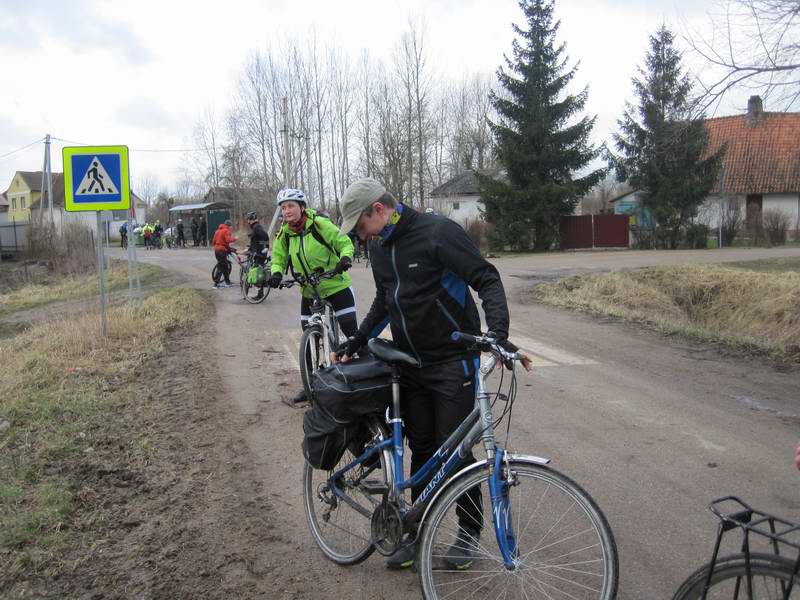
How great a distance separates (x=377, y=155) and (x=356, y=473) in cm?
4401

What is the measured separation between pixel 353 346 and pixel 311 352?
2954 mm

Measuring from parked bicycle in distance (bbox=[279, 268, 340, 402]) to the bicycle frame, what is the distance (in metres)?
3.04

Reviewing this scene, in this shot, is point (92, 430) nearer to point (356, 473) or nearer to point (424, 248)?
point (356, 473)

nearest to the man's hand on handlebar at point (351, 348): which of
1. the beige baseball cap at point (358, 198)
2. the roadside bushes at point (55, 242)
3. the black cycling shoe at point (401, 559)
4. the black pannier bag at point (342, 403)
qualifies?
the black pannier bag at point (342, 403)

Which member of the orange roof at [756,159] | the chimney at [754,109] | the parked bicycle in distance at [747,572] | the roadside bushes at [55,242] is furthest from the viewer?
the orange roof at [756,159]

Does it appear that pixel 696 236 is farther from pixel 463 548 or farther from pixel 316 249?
pixel 463 548

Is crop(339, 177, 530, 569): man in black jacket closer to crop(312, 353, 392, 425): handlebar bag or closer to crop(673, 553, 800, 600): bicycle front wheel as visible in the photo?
crop(312, 353, 392, 425): handlebar bag

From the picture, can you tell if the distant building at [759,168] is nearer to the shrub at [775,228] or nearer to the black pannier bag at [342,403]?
the shrub at [775,228]

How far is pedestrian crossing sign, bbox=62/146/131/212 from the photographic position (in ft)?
34.0

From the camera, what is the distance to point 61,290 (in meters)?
23.2

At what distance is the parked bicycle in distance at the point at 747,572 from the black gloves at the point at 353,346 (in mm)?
2136

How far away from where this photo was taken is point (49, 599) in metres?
3.56

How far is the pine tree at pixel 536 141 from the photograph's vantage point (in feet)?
110

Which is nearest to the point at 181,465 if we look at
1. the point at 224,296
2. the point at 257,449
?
the point at 257,449
